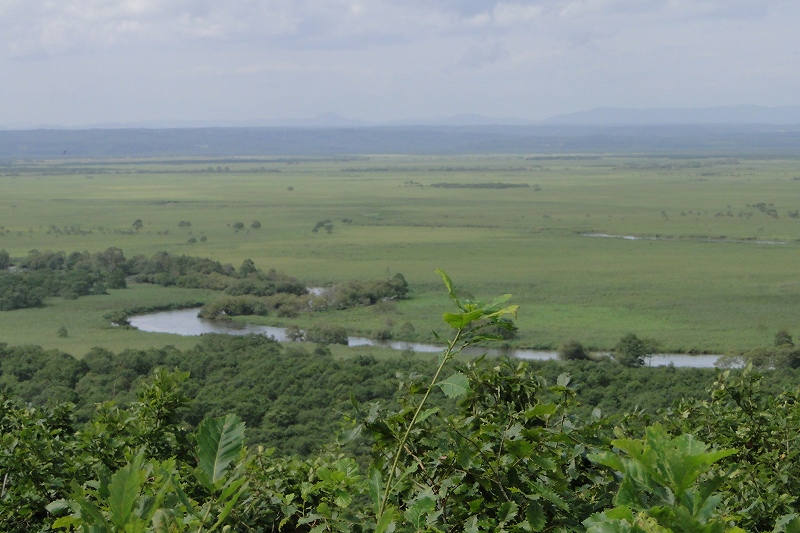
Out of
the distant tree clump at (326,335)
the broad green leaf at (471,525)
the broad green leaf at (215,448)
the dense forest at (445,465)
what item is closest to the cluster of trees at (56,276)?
the distant tree clump at (326,335)

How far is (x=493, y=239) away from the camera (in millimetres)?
68938

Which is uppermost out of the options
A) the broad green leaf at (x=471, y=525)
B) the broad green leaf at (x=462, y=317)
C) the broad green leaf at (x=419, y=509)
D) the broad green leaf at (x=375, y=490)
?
the broad green leaf at (x=462, y=317)

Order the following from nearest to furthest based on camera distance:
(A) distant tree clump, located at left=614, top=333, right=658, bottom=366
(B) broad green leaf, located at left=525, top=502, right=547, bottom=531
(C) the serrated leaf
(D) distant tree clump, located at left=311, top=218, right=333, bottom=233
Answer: (C) the serrated leaf, (B) broad green leaf, located at left=525, top=502, right=547, bottom=531, (A) distant tree clump, located at left=614, top=333, right=658, bottom=366, (D) distant tree clump, located at left=311, top=218, right=333, bottom=233

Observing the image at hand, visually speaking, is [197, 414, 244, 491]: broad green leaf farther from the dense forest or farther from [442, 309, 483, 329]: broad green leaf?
[442, 309, 483, 329]: broad green leaf

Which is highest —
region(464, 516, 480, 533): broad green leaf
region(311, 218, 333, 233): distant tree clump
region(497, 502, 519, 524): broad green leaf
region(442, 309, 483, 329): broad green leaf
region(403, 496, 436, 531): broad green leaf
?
region(442, 309, 483, 329): broad green leaf

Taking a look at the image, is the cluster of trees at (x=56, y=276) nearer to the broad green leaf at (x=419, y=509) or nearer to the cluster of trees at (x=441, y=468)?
the cluster of trees at (x=441, y=468)

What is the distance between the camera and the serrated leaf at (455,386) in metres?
2.09

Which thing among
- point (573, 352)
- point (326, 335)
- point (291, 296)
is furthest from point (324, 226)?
point (573, 352)

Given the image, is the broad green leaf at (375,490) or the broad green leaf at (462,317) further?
the broad green leaf at (375,490)

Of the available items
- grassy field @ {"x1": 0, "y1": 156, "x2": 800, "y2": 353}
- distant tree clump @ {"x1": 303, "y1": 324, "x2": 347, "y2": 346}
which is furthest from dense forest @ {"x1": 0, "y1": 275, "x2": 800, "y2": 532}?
distant tree clump @ {"x1": 303, "y1": 324, "x2": 347, "y2": 346}

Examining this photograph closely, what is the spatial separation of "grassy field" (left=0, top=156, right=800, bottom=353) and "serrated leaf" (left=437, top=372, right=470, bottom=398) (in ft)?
108

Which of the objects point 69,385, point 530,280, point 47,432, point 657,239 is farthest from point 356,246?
point 47,432

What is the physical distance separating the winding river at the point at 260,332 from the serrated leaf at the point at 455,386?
29.1m

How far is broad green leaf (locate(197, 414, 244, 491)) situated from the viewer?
68.1 inches
